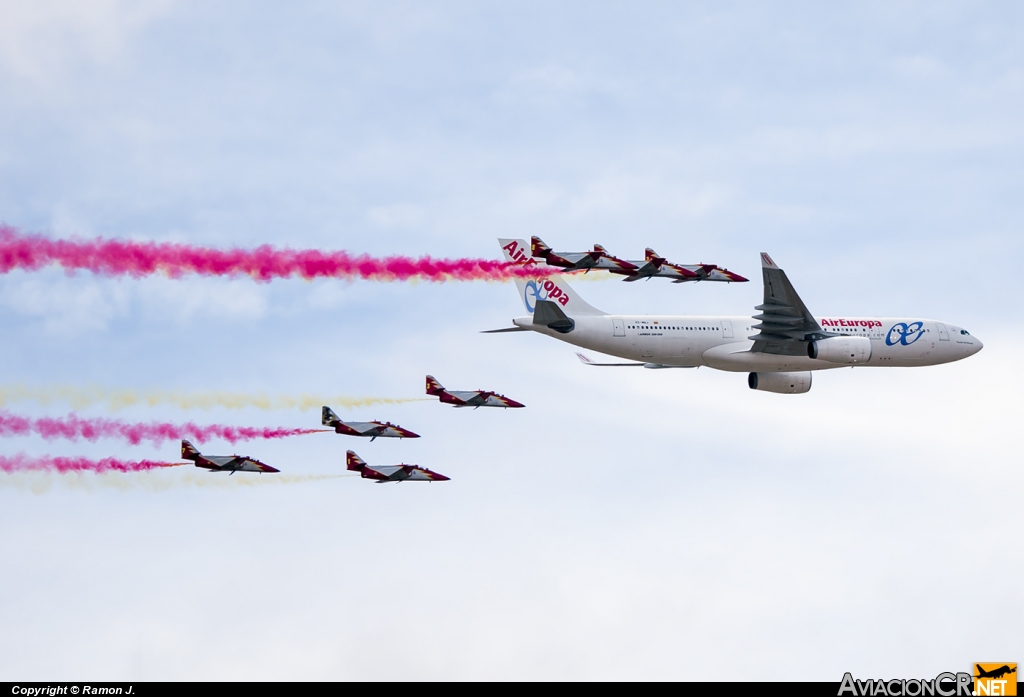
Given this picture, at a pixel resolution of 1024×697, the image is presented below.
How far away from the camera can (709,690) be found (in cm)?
5891

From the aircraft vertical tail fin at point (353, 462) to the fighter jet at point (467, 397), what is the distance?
564cm

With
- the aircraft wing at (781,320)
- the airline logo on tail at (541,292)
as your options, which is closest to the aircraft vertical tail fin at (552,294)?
the airline logo on tail at (541,292)

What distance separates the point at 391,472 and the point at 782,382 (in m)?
27.1

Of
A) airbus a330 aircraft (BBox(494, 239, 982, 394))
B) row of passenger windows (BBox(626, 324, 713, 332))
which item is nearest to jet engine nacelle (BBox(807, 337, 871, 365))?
airbus a330 aircraft (BBox(494, 239, 982, 394))

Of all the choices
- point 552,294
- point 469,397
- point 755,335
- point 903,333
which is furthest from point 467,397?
point 903,333

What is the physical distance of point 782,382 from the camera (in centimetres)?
9225

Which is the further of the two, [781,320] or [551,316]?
[781,320]

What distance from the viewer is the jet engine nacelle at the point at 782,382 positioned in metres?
92.2

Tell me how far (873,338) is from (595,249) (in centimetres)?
2413

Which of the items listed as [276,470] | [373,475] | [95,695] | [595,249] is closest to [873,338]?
[595,249]

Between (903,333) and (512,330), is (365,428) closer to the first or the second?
(512,330)

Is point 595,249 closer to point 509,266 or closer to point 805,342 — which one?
point 509,266

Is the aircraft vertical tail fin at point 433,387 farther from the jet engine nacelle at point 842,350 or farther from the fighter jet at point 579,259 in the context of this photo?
the jet engine nacelle at point 842,350

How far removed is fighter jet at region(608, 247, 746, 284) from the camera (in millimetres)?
78562
